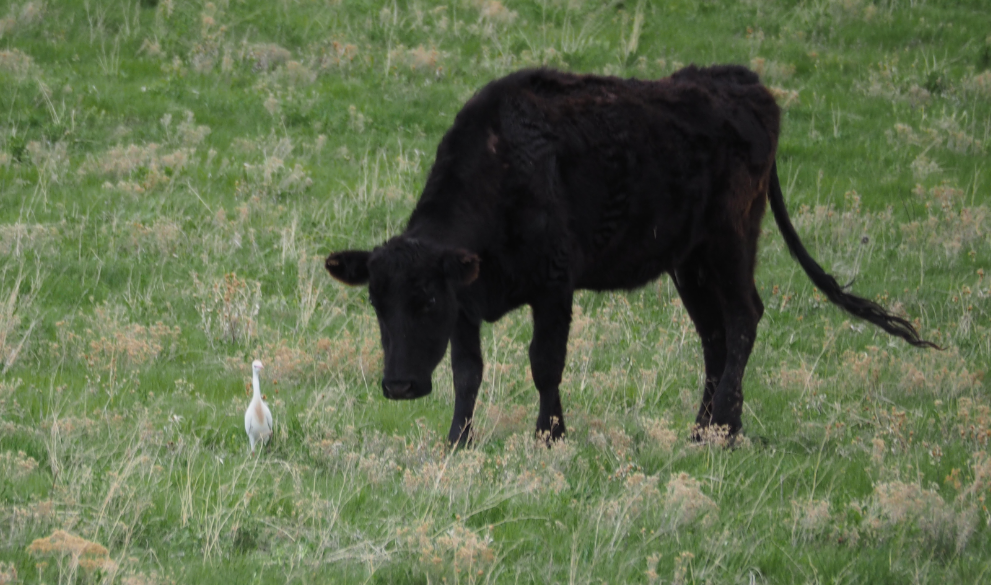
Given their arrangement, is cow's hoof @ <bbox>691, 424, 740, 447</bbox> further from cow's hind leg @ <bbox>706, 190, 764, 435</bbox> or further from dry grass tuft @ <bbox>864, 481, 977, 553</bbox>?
dry grass tuft @ <bbox>864, 481, 977, 553</bbox>

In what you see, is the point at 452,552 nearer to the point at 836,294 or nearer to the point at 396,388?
the point at 396,388

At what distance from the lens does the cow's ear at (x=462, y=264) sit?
5980mm

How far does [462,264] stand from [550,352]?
1.06 m

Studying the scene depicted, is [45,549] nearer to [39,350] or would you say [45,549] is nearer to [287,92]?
[39,350]

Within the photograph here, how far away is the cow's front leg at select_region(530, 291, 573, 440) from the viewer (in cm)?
673

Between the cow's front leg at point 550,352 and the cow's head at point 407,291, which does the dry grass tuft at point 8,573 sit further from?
the cow's front leg at point 550,352

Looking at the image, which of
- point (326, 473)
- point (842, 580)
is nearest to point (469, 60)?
point (326, 473)

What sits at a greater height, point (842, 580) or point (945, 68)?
point (945, 68)

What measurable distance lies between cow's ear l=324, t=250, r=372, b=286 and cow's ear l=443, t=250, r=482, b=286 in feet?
1.36

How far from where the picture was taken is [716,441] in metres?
6.65

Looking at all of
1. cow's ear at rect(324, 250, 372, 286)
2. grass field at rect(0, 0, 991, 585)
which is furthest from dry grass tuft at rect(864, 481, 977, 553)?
cow's ear at rect(324, 250, 372, 286)

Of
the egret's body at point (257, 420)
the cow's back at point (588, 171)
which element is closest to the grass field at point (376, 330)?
the egret's body at point (257, 420)

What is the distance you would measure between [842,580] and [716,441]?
6.32 ft

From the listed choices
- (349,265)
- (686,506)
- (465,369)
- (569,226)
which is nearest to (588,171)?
(569,226)
